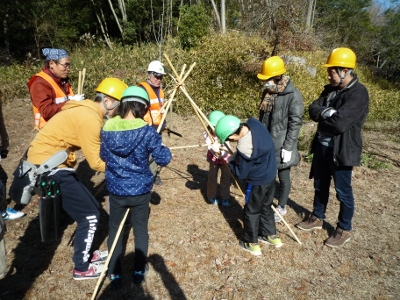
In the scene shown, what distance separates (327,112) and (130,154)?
231 centimetres

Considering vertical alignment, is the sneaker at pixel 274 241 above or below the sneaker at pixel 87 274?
below

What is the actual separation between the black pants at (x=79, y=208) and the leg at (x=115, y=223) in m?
0.25

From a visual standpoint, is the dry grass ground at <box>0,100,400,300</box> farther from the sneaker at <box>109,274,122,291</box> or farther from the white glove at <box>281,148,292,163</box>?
the white glove at <box>281,148,292,163</box>

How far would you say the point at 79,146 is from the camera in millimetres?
3029

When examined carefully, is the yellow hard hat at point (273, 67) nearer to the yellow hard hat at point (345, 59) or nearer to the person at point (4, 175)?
the yellow hard hat at point (345, 59)

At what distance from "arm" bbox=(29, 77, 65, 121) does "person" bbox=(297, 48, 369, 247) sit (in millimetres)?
3375

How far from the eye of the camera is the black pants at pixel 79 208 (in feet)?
9.56

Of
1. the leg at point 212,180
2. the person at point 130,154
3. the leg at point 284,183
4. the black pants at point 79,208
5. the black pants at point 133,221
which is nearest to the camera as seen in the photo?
the person at point 130,154

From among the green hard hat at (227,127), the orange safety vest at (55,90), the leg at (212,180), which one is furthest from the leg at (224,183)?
the orange safety vest at (55,90)

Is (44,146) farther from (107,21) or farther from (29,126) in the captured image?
(107,21)

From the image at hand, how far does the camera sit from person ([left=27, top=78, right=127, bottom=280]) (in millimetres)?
2803

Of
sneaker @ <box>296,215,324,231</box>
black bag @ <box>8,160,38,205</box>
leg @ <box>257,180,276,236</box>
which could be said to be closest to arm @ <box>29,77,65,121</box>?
black bag @ <box>8,160,38,205</box>

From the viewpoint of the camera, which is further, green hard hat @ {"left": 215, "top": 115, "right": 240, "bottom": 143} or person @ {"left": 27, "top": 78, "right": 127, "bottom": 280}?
green hard hat @ {"left": 215, "top": 115, "right": 240, "bottom": 143}

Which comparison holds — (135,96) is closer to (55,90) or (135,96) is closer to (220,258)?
(55,90)
